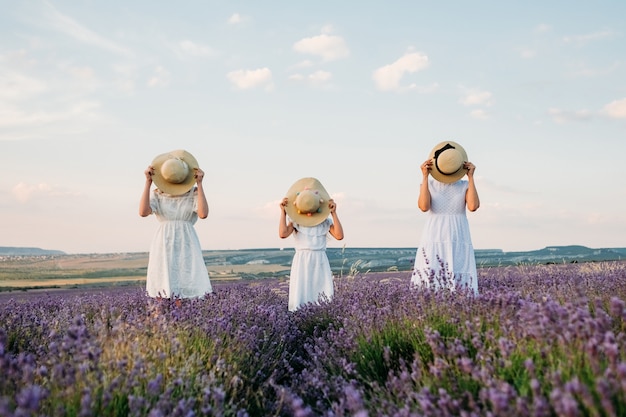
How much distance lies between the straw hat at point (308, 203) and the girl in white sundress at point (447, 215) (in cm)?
123

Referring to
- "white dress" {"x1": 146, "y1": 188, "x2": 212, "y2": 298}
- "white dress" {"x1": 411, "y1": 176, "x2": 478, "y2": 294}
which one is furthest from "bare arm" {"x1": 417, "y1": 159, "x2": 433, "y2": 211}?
"white dress" {"x1": 146, "y1": 188, "x2": 212, "y2": 298}

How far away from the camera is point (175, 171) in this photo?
19.3 ft

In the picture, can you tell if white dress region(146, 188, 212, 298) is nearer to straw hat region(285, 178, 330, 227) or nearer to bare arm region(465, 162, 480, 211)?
straw hat region(285, 178, 330, 227)

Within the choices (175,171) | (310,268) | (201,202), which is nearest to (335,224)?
(310,268)

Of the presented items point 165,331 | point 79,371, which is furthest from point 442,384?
point 165,331

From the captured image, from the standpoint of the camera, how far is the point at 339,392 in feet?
9.74

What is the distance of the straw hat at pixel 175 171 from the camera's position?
5902 millimetres

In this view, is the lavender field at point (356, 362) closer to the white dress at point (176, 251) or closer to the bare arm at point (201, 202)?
the white dress at point (176, 251)

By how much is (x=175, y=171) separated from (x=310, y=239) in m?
1.64

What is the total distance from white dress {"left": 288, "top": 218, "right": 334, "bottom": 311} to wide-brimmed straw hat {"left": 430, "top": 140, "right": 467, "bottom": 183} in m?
1.46

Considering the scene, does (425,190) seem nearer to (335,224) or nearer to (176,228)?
(335,224)

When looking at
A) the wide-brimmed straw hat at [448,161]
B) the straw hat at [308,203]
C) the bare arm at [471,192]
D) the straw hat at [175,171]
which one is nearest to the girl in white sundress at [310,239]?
the straw hat at [308,203]

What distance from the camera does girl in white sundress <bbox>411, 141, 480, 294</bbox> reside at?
558cm

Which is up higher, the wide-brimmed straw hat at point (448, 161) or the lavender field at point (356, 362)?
the wide-brimmed straw hat at point (448, 161)
